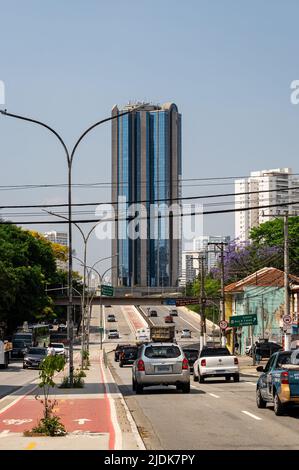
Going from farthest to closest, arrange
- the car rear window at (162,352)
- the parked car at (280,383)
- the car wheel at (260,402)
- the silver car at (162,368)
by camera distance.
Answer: the car rear window at (162,352)
the silver car at (162,368)
the car wheel at (260,402)
the parked car at (280,383)

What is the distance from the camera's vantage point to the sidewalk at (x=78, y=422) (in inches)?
618

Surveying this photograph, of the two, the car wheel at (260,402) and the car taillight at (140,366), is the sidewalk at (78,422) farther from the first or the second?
the car wheel at (260,402)

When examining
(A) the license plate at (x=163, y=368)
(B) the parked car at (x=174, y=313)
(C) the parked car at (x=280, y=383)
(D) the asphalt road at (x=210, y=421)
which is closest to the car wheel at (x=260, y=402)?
(C) the parked car at (x=280, y=383)

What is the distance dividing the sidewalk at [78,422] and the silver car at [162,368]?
44.6 inches

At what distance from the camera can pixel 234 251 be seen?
125938 mm

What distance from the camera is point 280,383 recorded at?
21.6 meters

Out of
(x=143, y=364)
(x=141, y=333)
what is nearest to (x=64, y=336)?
(x=141, y=333)

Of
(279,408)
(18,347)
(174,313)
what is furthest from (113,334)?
(279,408)

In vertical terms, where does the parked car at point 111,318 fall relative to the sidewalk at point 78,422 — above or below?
above

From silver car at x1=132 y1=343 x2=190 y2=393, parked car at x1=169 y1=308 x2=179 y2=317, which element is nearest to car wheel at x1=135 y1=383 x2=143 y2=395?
silver car at x1=132 y1=343 x2=190 y2=393

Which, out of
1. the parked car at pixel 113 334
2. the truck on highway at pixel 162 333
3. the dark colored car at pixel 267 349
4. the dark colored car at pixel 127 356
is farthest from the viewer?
the parked car at pixel 113 334
